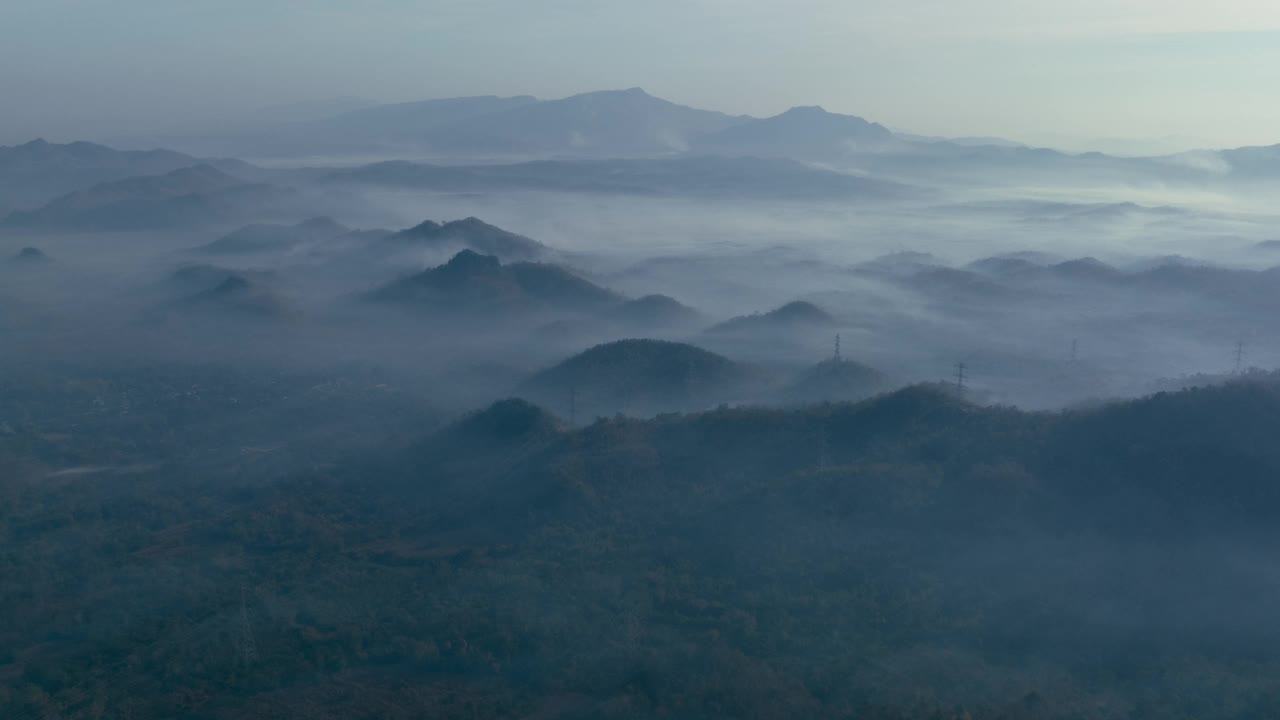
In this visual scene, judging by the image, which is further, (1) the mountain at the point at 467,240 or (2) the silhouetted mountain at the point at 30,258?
(2) the silhouetted mountain at the point at 30,258

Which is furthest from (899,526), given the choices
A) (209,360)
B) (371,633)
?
(209,360)

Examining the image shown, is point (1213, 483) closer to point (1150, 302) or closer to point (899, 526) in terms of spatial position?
point (899, 526)

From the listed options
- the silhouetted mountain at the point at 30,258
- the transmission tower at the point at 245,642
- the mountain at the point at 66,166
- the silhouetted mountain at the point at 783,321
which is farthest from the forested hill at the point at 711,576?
the mountain at the point at 66,166

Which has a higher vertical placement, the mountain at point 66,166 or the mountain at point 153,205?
the mountain at point 66,166

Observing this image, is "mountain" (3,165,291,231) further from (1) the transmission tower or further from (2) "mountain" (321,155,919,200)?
(1) the transmission tower

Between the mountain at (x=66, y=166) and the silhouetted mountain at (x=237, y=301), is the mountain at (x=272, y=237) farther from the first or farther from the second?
the mountain at (x=66, y=166)

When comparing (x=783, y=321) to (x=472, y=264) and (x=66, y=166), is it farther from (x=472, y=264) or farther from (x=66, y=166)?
(x=66, y=166)

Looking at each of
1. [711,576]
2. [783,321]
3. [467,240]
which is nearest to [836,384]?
[783,321]
